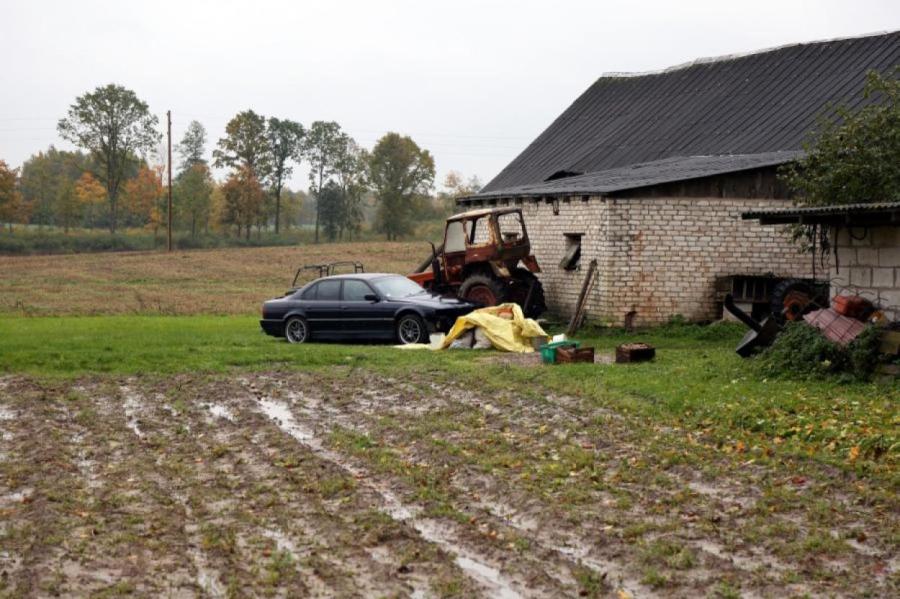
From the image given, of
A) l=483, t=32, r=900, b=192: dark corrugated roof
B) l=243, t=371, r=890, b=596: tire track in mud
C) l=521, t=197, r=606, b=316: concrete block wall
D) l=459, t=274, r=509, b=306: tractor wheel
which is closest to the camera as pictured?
l=243, t=371, r=890, b=596: tire track in mud

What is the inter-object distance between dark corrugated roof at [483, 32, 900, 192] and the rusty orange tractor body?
22.7 ft

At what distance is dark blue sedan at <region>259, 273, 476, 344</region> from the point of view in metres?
21.8

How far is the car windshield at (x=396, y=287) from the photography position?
22359 mm

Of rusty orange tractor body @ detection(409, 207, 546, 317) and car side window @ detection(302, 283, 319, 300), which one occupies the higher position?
rusty orange tractor body @ detection(409, 207, 546, 317)

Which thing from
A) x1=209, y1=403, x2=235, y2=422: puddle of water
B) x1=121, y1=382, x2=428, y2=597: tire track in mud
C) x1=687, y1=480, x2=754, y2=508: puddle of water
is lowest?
x1=209, y1=403, x2=235, y2=422: puddle of water

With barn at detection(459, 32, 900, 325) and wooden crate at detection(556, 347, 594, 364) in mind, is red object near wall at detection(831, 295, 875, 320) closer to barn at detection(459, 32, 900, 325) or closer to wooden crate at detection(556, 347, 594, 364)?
wooden crate at detection(556, 347, 594, 364)

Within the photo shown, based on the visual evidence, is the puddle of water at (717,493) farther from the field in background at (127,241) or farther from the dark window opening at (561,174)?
the field in background at (127,241)

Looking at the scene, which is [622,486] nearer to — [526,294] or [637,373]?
[637,373]

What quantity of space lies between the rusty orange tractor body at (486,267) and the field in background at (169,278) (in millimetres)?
10915

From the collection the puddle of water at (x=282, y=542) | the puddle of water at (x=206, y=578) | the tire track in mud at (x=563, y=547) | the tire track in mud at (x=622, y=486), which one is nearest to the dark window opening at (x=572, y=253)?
the tire track in mud at (x=622, y=486)

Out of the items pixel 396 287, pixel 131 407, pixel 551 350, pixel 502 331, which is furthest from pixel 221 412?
pixel 396 287

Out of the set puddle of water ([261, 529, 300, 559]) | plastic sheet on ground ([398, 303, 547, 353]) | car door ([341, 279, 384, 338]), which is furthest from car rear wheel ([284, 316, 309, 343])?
puddle of water ([261, 529, 300, 559])

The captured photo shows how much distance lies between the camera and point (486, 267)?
24953mm

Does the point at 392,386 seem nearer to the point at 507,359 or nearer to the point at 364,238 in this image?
the point at 507,359
